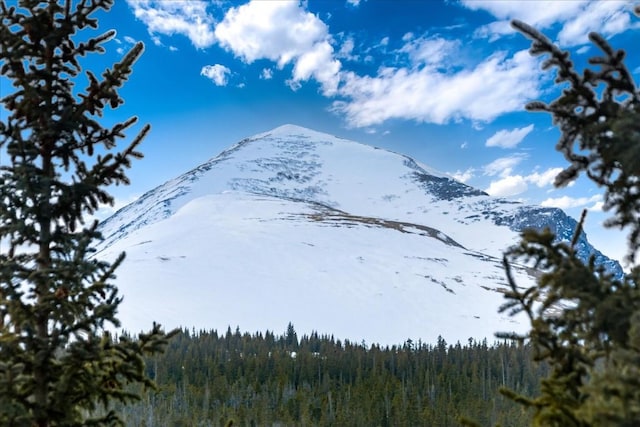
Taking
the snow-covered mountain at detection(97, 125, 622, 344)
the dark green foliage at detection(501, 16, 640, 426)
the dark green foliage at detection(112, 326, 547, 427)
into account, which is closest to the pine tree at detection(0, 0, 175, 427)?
the dark green foliage at detection(501, 16, 640, 426)

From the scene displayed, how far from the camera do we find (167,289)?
1400 inches

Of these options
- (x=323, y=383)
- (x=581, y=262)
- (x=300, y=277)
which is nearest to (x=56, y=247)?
(x=581, y=262)

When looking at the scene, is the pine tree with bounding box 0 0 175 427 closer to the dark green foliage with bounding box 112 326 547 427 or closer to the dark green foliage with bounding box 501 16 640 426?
the dark green foliage with bounding box 501 16 640 426

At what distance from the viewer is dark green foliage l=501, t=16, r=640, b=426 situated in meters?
2.98

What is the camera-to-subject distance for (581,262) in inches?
126

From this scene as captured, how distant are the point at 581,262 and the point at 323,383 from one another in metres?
20.0

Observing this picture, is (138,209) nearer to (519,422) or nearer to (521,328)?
(521,328)

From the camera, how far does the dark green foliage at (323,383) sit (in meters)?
16.6

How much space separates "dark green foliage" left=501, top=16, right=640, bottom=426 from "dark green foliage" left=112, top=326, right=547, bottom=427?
1272cm

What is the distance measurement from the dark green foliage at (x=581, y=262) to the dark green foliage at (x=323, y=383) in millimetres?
12717

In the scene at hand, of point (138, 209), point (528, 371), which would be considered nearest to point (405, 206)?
point (138, 209)

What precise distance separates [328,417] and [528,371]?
40.0ft

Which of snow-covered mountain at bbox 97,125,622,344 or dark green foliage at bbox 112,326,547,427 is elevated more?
snow-covered mountain at bbox 97,125,622,344

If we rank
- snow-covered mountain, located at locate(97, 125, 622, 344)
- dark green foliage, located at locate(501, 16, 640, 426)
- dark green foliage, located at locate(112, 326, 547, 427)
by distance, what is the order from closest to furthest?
dark green foliage, located at locate(501, 16, 640, 426), dark green foliage, located at locate(112, 326, 547, 427), snow-covered mountain, located at locate(97, 125, 622, 344)
